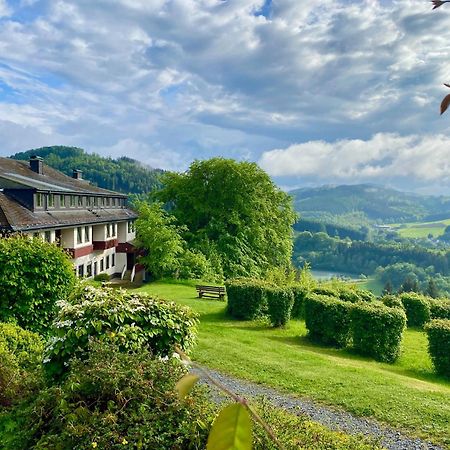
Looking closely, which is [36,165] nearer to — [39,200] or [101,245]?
[101,245]

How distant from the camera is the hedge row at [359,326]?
16.9 metres

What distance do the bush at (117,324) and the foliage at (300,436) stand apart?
253cm

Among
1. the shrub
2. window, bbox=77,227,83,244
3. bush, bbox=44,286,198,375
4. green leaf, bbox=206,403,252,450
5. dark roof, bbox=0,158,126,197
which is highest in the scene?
dark roof, bbox=0,158,126,197

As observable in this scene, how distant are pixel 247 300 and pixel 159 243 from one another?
14837 millimetres

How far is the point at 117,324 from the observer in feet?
26.6

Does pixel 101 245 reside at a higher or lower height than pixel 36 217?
lower

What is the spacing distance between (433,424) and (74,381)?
26.5 ft

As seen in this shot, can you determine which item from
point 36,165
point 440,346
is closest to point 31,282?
point 440,346

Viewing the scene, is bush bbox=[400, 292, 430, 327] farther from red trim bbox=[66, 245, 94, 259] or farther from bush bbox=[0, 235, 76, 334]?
red trim bbox=[66, 245, 94, 259]

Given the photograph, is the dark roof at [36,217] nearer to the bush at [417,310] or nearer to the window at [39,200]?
the window at [39,200]

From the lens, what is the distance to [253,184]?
40.9 m

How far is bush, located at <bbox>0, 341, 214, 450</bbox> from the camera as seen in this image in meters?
5.58

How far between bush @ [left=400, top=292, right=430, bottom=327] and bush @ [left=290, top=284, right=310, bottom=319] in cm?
682

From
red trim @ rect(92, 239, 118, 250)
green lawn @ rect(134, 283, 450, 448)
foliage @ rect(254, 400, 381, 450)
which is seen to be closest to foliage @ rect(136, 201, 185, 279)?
red trim @ rect(92, 239, 118, 250)
